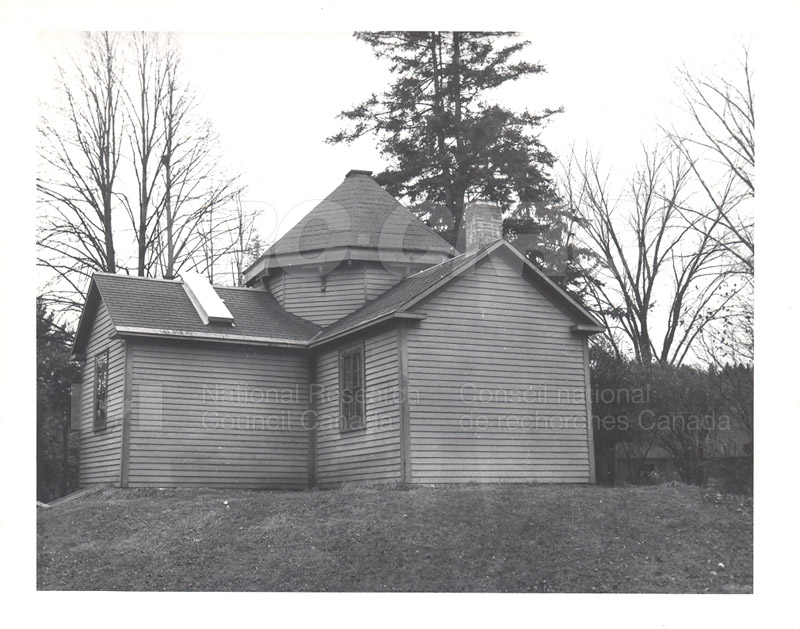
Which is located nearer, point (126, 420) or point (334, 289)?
point (126, 420)

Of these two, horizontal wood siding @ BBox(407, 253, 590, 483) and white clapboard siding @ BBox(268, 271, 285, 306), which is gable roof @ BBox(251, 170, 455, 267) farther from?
horizontal wood siding @ BBox(407, 253, 590, 483)

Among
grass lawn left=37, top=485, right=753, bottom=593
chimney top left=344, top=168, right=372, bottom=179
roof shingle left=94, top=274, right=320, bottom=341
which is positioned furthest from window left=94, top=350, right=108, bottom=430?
chimney top left=344, top=168, right=372, bottom=179

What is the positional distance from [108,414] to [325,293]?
18.5 ft

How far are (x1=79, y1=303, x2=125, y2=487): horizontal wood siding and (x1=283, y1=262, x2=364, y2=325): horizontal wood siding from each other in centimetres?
430

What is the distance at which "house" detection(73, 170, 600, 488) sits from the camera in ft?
57.5

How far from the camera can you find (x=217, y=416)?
751 inches

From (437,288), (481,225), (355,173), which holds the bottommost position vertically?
(437,288)

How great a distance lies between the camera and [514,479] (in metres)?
17.6

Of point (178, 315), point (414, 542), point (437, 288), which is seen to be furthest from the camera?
point (178, 315)

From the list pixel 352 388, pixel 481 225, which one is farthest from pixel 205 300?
pixel 481 225

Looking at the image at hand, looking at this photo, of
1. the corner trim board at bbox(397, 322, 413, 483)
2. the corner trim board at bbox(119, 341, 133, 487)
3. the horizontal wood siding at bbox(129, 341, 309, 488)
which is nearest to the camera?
the corner trim board at bbox(397, 322, 413, 483)

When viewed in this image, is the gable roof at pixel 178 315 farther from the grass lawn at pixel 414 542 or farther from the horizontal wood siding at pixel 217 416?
the grass lawn at pixel 414 542

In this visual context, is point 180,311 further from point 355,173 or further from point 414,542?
point 414,542
